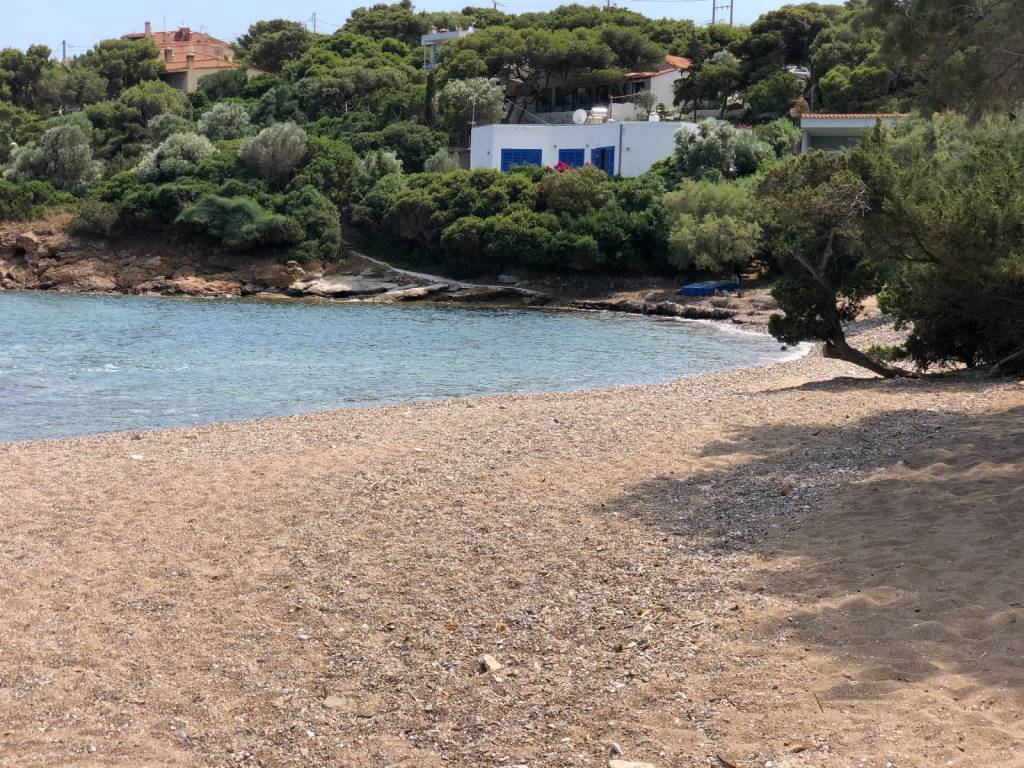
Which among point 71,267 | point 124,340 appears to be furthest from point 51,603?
point 71,267

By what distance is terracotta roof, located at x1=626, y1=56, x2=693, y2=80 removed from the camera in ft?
244

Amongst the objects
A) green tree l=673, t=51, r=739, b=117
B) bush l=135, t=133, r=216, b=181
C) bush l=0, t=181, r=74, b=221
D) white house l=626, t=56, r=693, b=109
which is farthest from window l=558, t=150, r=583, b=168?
bush l=0, t=181, r=74, b=221

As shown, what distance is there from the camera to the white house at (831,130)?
179 feet

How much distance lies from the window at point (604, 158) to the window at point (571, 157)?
80 centimetres

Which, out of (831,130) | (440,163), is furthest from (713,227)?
(440,163)

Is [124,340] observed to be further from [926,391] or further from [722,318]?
[926,391]

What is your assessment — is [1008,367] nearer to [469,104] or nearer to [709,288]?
Answer: [709,288]

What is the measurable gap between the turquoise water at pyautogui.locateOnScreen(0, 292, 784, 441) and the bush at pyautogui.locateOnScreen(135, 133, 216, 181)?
15.5 metres

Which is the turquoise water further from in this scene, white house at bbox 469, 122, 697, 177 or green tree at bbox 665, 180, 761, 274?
white house at bbox 469, 122, 697, 177

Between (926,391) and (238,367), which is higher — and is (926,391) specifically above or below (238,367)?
above

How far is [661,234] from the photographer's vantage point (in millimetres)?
51969

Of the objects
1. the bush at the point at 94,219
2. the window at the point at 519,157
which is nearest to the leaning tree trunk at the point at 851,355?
the window at the point at 519,157

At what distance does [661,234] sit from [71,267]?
30.1 m

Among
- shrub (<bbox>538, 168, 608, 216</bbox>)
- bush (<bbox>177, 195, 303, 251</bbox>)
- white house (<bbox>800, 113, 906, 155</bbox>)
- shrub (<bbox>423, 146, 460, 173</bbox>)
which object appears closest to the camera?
white house (<bbox>800, 113, 906, 155</bbox>)
